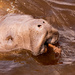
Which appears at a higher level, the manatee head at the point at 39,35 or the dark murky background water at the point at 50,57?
the manatee head at the point at 39,35

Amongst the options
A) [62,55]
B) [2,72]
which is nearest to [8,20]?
[2,72]

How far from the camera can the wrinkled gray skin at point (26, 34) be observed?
2658 mm

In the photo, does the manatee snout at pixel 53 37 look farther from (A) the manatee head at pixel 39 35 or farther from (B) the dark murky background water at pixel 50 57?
(B) the dark murky background water at pixel 50 57

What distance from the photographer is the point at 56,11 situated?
4922 millimetres

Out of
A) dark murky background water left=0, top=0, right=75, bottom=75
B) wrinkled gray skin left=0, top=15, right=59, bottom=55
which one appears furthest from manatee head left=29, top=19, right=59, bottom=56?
dark murky background water left=0, top=0, right=75, bottom=75

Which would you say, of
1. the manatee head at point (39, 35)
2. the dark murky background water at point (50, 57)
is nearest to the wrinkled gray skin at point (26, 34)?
the manatee head at point (39, 35)

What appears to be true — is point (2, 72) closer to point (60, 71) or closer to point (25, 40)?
point (25, 40)

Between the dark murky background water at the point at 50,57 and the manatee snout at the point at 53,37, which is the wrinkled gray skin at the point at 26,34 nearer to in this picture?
the manatee snout at the point at 53,37

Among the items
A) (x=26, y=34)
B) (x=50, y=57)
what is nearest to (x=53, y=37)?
(x=50, y=57)

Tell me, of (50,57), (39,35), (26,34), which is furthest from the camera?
(50,57)

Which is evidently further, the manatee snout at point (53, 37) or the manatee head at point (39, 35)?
the manatee snout at point (53, 37)

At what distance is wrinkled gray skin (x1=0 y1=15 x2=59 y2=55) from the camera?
105 inches

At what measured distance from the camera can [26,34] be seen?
2801 millimetres

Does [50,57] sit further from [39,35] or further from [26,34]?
[26,34]
